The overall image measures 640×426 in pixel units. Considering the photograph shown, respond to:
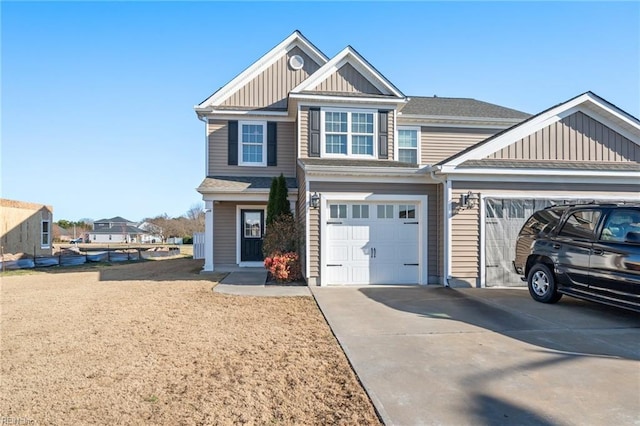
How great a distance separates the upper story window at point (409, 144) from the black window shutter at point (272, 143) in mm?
4622

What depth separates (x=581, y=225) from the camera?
23.6ft

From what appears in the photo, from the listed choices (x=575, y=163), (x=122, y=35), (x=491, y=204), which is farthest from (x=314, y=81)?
(x=575, y=163)

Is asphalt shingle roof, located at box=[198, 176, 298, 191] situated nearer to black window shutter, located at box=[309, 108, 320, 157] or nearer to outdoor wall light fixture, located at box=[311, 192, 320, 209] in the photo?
black window shutter, located at box=[309, 108, 320, 157]

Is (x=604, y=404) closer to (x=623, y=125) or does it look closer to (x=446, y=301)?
(x=446, y=301)

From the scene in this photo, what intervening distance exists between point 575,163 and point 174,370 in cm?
1059

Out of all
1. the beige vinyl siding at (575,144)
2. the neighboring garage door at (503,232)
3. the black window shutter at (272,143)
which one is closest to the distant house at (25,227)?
the black window shutter at (272,143)

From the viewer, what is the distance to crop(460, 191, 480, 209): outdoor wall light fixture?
32.6 ft

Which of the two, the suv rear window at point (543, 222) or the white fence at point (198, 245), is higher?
the suv rear window at point (543, 222)

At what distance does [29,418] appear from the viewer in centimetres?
339

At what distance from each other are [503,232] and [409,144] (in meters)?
5.79

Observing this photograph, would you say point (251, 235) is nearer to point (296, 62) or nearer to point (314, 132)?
point (314, 132)

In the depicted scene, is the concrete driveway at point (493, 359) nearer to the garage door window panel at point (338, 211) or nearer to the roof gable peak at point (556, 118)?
the garage door window panel at point (338, 211)

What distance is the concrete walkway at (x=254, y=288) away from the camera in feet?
30.5

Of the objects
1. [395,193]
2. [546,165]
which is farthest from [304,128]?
[546,165]
